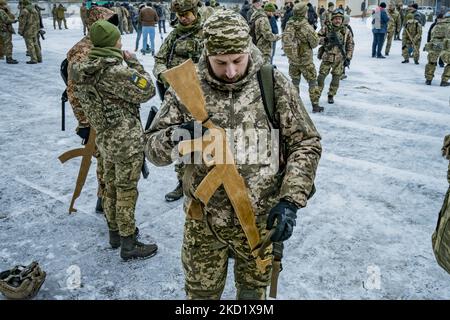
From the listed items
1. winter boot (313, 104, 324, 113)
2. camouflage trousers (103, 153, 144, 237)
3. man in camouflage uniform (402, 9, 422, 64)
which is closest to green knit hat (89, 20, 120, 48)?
camouflage trousers (103, 153, 144, 237)

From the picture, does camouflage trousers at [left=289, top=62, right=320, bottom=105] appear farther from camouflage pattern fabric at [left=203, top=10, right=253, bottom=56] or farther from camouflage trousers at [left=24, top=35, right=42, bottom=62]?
camouflage trousers at [left=24, top=35, right=42, bottom=62]

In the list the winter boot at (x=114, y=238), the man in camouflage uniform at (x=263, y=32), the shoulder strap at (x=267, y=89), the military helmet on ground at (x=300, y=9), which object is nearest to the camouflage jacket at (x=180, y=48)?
the winter boot at (x=114, y=238)

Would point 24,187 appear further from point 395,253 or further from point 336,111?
point 336,111

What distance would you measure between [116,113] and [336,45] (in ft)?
19.2

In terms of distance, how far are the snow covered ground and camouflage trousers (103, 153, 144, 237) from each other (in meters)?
0.36

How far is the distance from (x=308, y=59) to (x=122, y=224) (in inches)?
215

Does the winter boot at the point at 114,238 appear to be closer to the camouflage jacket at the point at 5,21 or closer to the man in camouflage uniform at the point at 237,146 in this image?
the man in camouflage uniform at the point at 237,146

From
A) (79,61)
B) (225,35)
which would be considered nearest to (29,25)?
(79,61)

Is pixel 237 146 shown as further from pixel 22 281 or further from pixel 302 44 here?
pixel 302 44

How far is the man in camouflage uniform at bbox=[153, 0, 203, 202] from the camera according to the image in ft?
13.8

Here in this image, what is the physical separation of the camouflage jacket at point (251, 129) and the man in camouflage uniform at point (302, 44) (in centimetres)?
578

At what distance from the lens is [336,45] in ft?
25.4

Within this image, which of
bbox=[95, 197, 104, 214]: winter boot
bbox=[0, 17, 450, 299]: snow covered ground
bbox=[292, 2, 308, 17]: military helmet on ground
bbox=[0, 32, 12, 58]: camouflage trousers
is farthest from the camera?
bbox=[0, 32, 12, 58]: camouflage trousers

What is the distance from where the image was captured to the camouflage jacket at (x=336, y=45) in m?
7.75
